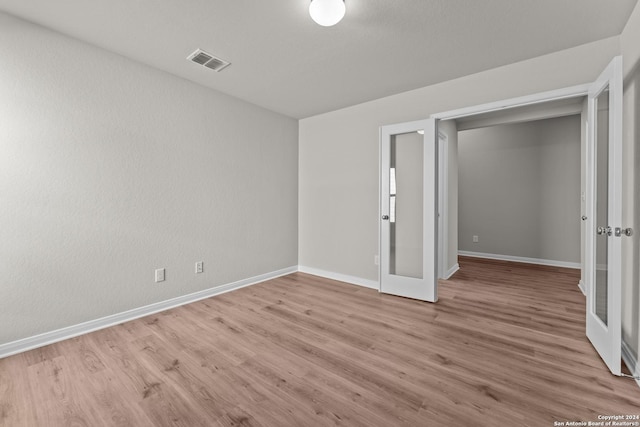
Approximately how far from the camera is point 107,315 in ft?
8.50

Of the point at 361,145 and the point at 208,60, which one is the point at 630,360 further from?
the point at 208,60

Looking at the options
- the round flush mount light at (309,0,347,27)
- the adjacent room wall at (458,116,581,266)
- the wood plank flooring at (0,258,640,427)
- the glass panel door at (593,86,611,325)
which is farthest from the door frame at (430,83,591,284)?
the wood plank flooring at (0,258,640,427)

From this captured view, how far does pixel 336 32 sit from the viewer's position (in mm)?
2295

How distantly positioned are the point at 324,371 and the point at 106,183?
99.8 inches

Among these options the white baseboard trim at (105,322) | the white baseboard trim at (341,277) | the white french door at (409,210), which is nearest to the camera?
the white baseboard trim at (105,322)

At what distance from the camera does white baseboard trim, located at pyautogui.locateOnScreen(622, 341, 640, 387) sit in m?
1.76

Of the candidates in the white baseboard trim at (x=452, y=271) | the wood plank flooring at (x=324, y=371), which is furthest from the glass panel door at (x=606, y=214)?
the white baseboard trim at (x=452, y=271)

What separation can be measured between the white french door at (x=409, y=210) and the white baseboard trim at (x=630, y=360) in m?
1.49

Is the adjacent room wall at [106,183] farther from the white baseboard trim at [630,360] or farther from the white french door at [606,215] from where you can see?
the white baseboard trim at [630,360]

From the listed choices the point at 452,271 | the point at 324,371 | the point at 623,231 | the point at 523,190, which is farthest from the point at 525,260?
the point at 324,371

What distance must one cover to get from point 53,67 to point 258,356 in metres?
2.88

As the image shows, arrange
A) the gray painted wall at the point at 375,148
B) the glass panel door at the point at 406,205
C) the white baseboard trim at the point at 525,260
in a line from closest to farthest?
1. the gray painted wall at the point at 375,148
2. the glass panel door at the point at 406,205
3. the white baseboard trim at the point at 525,260

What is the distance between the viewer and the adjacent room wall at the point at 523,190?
485cm

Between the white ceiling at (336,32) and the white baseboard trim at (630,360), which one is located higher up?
the white ceiling at (336,32)
